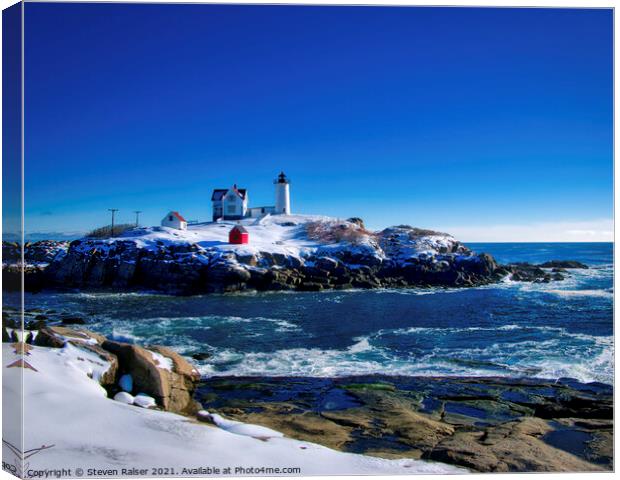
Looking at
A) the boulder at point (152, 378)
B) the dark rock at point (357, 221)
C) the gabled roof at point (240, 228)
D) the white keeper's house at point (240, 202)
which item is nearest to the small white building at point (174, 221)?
the white keeper's house at point (240, 202)

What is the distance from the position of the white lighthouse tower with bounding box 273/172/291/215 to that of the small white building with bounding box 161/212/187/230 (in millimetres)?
1092


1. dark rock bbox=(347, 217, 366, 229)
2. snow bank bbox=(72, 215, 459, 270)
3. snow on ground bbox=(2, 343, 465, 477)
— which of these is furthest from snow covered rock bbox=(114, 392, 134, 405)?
dark rock bbox=(347, 217, 366, 229)

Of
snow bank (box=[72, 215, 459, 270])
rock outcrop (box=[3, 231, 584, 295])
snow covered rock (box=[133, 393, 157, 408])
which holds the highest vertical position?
snow bank (box=[72, 215, 459, 270])

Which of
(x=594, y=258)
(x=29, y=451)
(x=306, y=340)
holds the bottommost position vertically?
(x=29, y=451)

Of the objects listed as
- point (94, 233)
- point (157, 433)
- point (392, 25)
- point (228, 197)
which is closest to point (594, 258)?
point (392, 25)

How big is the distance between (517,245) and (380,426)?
282 cm

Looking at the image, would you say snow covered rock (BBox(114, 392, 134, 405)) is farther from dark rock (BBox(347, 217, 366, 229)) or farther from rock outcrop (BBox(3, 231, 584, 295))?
dark rock (BBox(347, 217, 366, 229))

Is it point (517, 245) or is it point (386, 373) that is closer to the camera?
point (386, 373)

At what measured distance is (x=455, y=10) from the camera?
3.98m

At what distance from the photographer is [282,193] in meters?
4.70

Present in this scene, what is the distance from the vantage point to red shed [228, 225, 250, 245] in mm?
5824

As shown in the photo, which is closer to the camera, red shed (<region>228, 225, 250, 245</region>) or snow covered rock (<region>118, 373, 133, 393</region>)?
snow covered rock (<region>118, 373, 133, 393</region>)

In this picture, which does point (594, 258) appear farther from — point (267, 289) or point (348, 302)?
point (267, 289)

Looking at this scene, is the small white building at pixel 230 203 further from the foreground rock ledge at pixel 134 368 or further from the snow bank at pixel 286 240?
the foreground rock ledge at pixel 134 368
